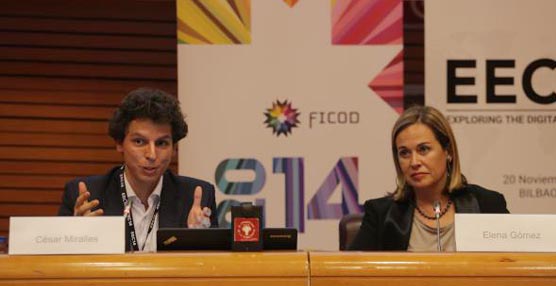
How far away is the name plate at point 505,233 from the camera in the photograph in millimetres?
1865

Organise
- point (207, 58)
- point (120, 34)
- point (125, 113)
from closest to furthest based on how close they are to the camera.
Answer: point (125, 113) → point (207, 58) → point (120, 34)

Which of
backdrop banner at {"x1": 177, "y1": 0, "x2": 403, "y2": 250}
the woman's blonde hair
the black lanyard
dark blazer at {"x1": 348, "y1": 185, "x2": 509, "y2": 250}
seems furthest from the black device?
backdrop banner at {"x1": 177, "y1": 0, "x2": 403, "y2": 250}

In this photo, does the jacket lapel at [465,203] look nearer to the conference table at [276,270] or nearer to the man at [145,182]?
the man at [145,182]

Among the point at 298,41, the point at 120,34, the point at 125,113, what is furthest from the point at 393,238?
the point at 120,34

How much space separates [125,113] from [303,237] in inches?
58.4

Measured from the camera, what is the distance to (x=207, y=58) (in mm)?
3951

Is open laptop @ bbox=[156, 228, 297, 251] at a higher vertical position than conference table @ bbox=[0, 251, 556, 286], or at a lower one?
higher

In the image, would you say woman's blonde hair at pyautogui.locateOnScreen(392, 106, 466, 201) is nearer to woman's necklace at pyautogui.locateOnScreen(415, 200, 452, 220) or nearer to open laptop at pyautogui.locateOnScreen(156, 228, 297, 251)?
woman's necklace at pyautogui.locateOnScreen(415, 200, 452, 220)

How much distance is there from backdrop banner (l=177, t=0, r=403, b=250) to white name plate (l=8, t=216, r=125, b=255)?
209 centimetres

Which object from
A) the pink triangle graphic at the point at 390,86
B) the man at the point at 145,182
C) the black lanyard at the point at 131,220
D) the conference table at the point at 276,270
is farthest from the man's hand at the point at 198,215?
the pink triangle graphic at the point at 390,86

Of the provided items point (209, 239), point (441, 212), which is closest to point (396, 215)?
point (441, 212)

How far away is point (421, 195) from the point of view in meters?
2.92

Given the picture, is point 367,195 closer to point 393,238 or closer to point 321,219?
point 321,219

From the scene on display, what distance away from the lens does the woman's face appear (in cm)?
282
